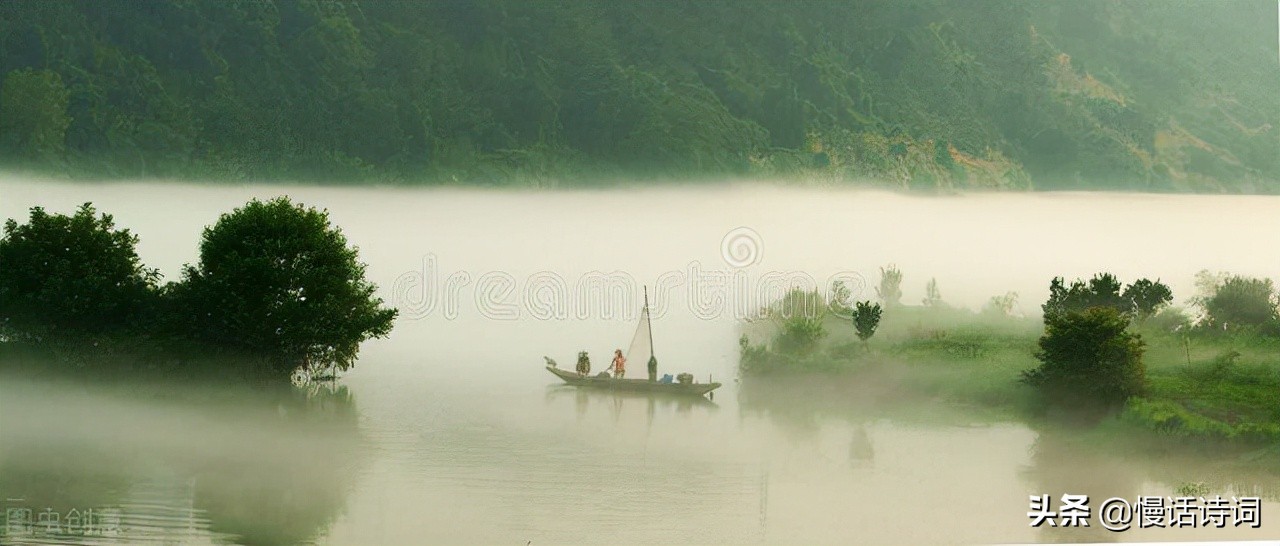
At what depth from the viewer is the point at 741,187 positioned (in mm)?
11250

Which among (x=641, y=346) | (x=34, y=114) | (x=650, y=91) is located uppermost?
(x=650, y=91)

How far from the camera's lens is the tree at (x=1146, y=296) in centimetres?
1120

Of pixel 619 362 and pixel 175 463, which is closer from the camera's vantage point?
pixel 175 463

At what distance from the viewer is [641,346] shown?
11.2 meters

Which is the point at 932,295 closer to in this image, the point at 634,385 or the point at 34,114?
the point at 634,385

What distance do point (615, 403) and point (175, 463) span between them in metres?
3.15

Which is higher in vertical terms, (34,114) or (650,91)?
(650,91)

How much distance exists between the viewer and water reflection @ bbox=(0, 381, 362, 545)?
33.2 feet

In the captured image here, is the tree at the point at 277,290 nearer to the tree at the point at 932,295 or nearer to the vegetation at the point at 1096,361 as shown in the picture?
the vegetation at the point at 1096,361

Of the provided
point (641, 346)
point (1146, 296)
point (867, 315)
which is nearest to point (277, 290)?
point (641, 346)

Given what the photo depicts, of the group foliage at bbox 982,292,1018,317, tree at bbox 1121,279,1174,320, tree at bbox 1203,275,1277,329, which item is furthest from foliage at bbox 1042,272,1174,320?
tree at bbox 1203,275,1277,329

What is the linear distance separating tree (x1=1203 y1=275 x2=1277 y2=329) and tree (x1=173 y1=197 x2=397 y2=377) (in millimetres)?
6139

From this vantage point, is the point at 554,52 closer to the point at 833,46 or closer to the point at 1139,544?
the point at 833,46

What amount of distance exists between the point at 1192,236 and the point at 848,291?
2677 millimetres
